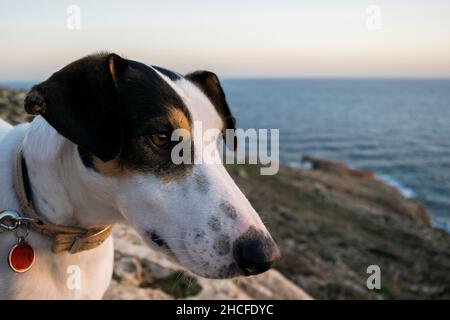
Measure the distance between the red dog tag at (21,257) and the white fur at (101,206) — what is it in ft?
0.18

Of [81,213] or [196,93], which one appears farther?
[196,93]

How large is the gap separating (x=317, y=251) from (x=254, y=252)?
331 inches

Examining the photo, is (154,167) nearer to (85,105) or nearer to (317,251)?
(85,105)

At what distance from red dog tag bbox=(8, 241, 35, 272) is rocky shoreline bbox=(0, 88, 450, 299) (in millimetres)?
1030

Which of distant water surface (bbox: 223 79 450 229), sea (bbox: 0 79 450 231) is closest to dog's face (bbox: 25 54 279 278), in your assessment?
sea (bbox: 0 79 450 231)

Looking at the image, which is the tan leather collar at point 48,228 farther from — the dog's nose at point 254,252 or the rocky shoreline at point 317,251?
the dog's nose at point 254,252

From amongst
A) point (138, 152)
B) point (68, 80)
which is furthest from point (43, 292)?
point (68, 80)

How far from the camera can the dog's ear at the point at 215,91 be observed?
3.72m

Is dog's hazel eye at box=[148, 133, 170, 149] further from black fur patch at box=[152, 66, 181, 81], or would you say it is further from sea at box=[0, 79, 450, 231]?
sea at box=[0, 79, 450, 231]

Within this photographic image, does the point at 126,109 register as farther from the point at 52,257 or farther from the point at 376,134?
the point at 376,134

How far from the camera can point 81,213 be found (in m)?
3.11

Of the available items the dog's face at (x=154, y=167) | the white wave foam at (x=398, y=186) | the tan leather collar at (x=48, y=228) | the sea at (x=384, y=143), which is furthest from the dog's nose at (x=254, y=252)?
the white wave foam at (x=398, y=186)

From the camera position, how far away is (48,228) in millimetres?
3062
